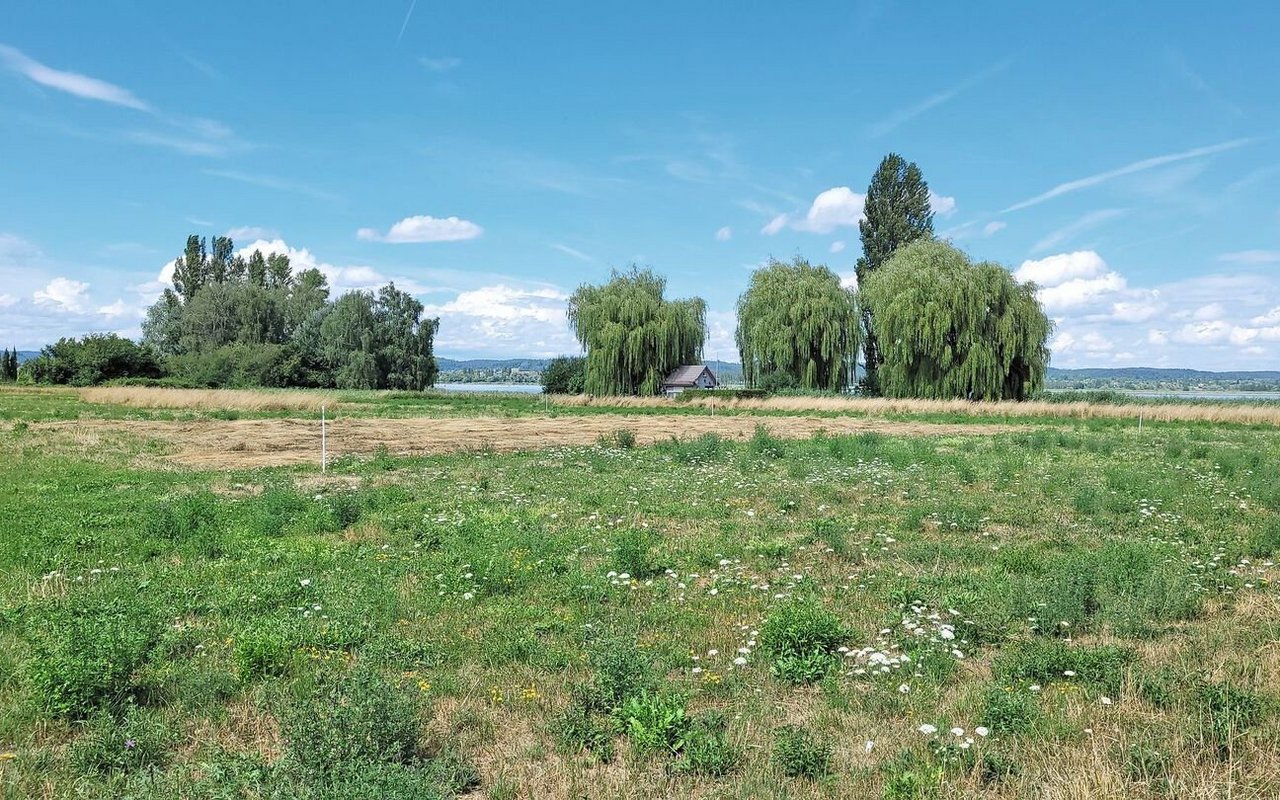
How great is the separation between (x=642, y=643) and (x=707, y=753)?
7.28ft

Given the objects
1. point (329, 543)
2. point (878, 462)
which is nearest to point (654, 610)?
point (329, 543)

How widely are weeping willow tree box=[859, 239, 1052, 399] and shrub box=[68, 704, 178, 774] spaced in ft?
165

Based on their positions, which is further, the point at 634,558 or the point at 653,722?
the point at 634,558

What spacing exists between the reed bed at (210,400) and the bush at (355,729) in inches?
1990

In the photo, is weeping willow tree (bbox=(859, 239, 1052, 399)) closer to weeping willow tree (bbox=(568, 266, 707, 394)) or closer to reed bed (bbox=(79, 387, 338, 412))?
weeping willow tree (bbox=(568, 266, 707, 394))

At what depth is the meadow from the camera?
16.3ft

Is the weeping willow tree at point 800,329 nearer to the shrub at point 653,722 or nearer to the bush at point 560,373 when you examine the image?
the bush at point 560,373

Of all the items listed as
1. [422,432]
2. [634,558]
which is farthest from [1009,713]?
[422,432]

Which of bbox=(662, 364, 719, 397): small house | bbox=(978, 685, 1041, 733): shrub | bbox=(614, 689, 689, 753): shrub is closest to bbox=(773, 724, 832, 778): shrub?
bbox=(614, 689, 689, 753): shrub

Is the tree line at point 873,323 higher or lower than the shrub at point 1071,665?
higher

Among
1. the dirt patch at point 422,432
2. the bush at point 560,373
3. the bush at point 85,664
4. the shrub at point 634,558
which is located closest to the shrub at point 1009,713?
the shrub at point 634,558

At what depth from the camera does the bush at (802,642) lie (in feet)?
21.3

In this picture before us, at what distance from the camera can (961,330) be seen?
168 ft

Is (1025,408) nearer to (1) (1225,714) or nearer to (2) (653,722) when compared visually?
(1) (1225,714)
